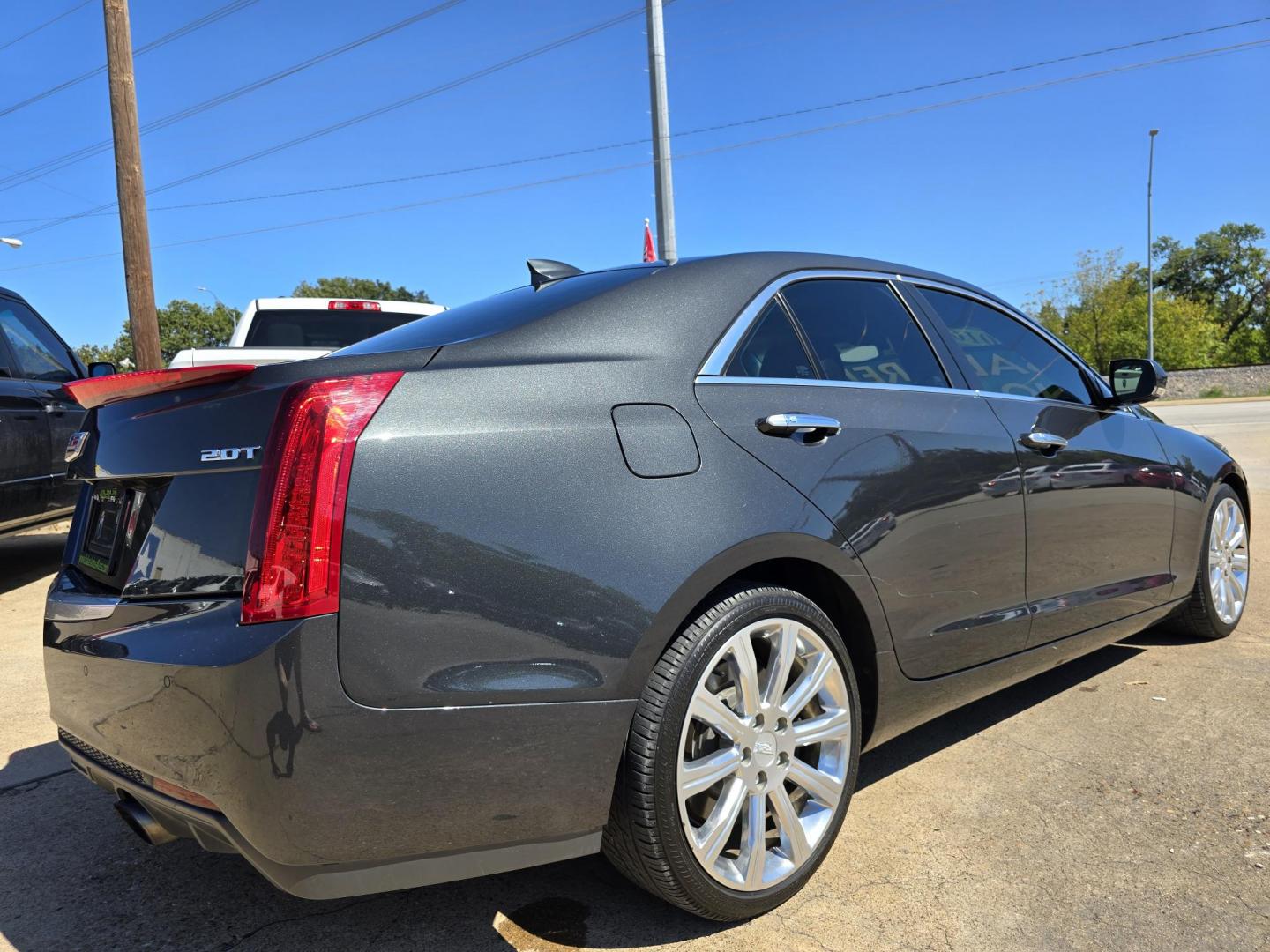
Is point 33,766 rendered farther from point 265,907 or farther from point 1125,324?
point 1125,324

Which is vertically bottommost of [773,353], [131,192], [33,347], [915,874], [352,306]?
[915,874]

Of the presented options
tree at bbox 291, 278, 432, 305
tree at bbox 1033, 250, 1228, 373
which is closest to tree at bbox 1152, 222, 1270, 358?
tree at bbox 1033, 250, 1228, 373

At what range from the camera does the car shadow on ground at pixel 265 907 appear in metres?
2.21

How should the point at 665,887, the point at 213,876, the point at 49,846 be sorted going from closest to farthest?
1. the point at 665,887
2. the point at 213,876
3. the point at 49,846

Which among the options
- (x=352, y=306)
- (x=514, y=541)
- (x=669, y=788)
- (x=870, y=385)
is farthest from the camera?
(x=352, y=306)

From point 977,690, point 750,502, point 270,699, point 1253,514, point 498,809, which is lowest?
point 1253,514

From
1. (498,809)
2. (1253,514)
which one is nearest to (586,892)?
(498,809)

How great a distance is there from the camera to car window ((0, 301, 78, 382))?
6219 millimetres

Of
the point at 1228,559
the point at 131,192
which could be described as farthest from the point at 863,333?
the point at 131,192

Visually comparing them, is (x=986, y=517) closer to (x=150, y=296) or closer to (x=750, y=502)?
(x=750, y=502)

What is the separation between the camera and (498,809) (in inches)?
73.4

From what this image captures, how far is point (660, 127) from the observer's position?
9297 mm

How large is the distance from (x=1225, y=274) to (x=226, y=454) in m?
86.1

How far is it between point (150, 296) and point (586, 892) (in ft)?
32.0
